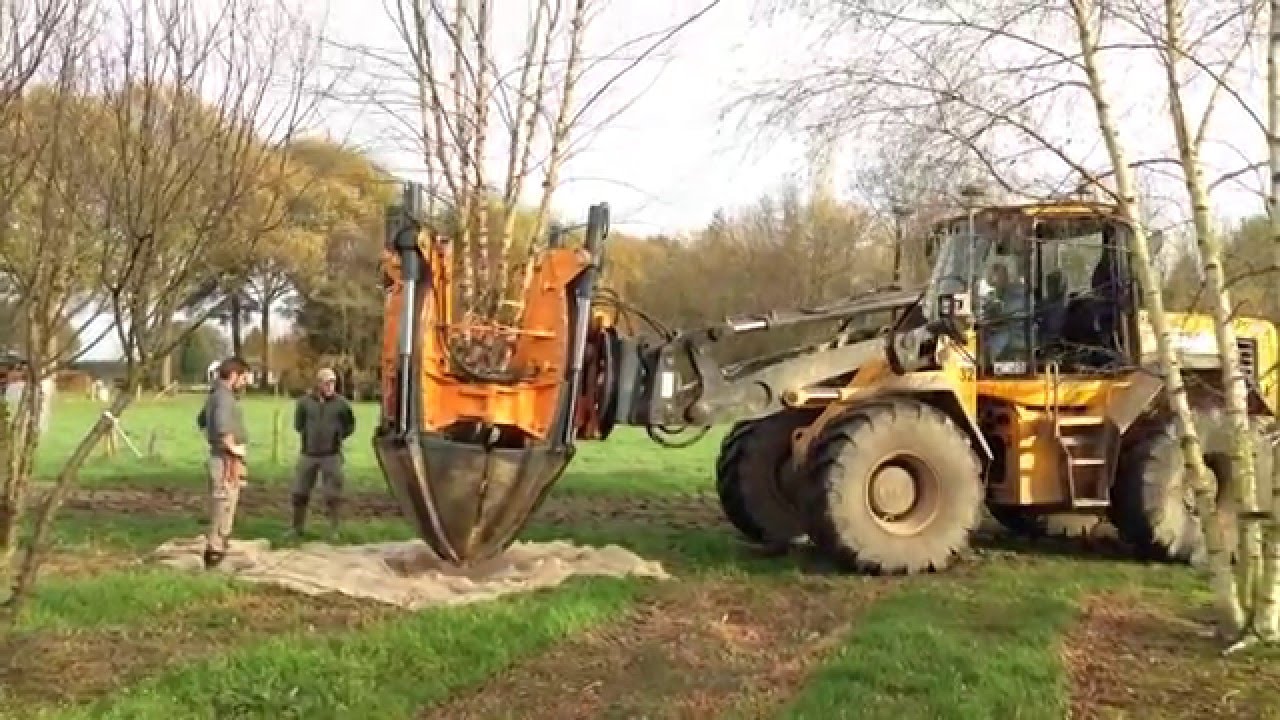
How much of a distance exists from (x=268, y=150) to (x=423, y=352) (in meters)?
2.78

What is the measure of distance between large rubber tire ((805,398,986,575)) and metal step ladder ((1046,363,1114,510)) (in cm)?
110

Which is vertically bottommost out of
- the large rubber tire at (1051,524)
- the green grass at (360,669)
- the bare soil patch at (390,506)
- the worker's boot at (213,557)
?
the green grass at (360,669)

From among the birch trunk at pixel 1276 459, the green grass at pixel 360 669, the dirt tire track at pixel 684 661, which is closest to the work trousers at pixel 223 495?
the green grass at pixel 360 669

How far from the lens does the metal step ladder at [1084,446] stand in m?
12.7

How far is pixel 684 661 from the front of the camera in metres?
8.16

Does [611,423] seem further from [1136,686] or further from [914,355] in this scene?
[1136,686]

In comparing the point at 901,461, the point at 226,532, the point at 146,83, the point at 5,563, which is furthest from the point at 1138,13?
the point at 226,532

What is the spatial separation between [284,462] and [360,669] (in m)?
16.2

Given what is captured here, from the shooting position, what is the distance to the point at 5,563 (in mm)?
7527

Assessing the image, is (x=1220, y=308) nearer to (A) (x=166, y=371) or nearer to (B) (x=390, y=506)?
(A) (x=166, y=371)

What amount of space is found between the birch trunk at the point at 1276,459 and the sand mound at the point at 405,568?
423 centimetres

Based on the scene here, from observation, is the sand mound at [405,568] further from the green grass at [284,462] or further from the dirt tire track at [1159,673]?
the dirt tire track at [1159,673]

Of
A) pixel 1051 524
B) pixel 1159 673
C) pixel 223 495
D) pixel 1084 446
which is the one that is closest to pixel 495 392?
pixel 223 495

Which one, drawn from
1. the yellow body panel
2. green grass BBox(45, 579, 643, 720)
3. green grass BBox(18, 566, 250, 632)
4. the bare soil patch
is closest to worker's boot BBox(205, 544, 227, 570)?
green grass BBox(18, 566, 250, 632)
